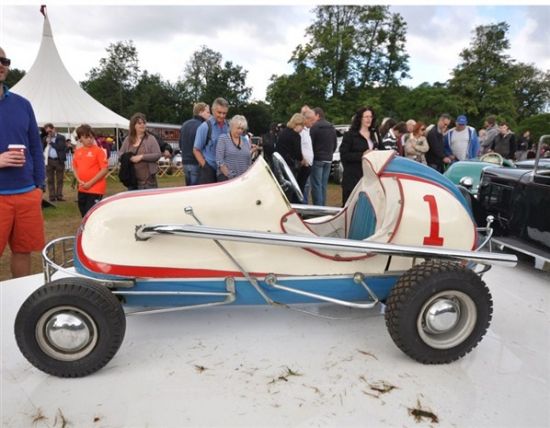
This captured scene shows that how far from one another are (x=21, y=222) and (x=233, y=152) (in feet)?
7.32

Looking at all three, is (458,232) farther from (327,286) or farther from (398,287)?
(327,286)

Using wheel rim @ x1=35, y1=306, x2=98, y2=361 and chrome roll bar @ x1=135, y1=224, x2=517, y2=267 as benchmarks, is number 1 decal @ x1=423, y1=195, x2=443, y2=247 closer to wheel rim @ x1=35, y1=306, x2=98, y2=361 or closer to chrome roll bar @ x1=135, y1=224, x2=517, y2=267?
chrome roll bar @ x1=135, y1=224, x2=517, y2=267

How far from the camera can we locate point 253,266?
2191 mm

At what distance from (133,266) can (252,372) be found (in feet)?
2.66

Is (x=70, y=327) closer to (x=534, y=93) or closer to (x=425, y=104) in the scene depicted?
(x=425, y=104)

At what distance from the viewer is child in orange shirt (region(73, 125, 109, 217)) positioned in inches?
194

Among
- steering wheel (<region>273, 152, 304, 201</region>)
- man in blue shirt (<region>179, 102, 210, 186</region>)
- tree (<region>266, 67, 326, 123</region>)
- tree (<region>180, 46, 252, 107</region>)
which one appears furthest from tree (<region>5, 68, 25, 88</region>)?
steering wheel (<region>273, 152, 304, 201</region>)

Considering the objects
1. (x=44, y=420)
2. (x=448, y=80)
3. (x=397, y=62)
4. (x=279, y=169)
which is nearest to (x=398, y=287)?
(x=279, y=169)

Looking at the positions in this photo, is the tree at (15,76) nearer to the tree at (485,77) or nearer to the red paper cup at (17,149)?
the tree at (485,77)

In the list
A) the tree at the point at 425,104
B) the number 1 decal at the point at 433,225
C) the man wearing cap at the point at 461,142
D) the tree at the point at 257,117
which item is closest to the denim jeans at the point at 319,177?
the man wearing cap at the point at 461,142

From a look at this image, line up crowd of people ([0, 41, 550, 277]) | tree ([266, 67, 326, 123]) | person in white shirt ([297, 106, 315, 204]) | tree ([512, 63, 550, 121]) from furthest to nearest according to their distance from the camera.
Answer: tree ([512, 63, 550, 121]) < tree ([266, 67, 326, 123]) < person in white shirt ([297, 106, 315, 204]) < crowd of people ([0, 41, 550, 277])

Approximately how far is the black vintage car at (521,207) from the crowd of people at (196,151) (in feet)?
4.46

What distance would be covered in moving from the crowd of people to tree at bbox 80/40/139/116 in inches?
1716

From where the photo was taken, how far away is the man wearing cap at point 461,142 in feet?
23.9
